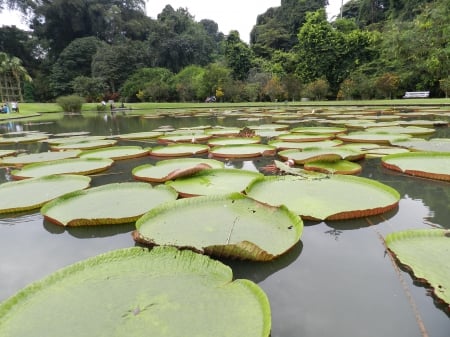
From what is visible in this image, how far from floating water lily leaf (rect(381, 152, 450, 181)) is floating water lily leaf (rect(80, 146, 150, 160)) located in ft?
10.2

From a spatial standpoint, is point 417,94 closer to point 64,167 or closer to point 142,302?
point 64,167

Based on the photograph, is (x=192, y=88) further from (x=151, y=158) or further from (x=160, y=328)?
(x=160, y=328)

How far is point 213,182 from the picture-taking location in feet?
9.11

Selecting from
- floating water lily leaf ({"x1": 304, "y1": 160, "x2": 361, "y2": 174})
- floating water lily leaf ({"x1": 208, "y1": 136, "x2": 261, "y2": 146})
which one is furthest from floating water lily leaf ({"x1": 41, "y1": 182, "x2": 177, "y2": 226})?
floating water lily leaf ({"x1": 208, "y1": 136, "x2": 261, "y2": 146})

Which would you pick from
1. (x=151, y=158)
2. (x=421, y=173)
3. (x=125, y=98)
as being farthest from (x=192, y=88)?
(x=421, y=173)

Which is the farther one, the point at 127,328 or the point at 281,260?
the point at 281,260

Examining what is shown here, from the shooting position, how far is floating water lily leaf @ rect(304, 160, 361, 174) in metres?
2.97

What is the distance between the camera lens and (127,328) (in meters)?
1.07

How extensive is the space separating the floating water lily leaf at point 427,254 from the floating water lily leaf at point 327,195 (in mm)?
431

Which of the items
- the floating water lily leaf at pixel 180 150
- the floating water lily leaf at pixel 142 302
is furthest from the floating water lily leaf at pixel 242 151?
the floating water lily leaf at pixel 142 302

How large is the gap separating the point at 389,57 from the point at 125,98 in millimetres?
22128

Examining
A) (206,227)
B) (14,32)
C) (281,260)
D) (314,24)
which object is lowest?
(281,260)

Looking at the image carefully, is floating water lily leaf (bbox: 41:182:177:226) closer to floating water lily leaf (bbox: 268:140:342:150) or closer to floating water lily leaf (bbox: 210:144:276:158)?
floating water lily leaf (bbox: 210:144:276:158)

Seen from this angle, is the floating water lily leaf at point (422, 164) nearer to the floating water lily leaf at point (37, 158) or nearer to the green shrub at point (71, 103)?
the floating water lily leaf at point (37, 158)
